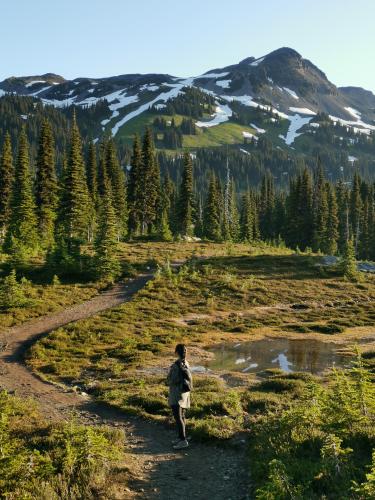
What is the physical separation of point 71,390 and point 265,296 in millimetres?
30282

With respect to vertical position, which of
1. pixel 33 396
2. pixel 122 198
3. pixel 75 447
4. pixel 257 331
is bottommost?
pixel 257 331

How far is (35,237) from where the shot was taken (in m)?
52.6

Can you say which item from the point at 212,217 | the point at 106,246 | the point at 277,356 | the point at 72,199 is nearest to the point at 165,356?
the point at 277,356

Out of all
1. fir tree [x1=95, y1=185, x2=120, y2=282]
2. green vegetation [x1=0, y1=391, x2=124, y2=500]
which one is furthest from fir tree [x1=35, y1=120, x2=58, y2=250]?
green vegetation [x1=0, y1=391, x2=124, y2=500]

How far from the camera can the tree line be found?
161 feet

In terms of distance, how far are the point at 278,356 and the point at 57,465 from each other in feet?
70.1

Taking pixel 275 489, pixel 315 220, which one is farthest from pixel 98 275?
pixel 315 220

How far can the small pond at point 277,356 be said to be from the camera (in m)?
25.7

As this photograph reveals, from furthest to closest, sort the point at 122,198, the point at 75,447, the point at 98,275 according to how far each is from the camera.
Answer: the point at 122,198
the point at 98,275
the point at 75,447

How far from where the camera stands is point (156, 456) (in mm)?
11508

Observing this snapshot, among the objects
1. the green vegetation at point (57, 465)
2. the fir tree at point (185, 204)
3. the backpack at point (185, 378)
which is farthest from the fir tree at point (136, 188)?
the green vegetation at point (57, 465)

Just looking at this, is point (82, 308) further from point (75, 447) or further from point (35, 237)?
point (75, 447)

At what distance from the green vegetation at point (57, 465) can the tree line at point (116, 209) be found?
33.5 meters

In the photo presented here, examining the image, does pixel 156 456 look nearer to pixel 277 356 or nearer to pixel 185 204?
pixel 277 356
